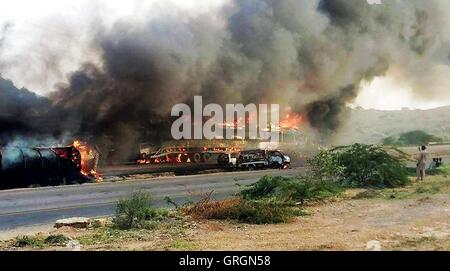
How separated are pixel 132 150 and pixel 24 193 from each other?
12598 millimetres

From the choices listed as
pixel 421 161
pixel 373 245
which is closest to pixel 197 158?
pixel 421 161

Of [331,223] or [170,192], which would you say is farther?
[170,192]

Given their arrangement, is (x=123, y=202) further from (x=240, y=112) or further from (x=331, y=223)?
(x=240, y=112)

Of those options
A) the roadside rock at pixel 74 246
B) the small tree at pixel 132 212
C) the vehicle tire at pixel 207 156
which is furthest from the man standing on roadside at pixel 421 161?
the roadside rock at pixel 74 246

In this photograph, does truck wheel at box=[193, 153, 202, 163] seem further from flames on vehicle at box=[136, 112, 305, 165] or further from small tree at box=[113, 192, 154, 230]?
small tree at box=[113, 192, 154, 230]

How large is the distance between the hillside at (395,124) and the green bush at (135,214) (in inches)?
2194

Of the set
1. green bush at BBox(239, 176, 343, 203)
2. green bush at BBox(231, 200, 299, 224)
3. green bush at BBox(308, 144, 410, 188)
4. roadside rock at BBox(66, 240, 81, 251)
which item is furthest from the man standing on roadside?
roadside rock at BBox(66, 240, 81, 251)

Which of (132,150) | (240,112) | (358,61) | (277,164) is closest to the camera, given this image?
(277,164)

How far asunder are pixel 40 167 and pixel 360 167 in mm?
13069

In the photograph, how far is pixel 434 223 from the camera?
10.1 meters

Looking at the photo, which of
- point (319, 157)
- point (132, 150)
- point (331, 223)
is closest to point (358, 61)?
point (132, 150)

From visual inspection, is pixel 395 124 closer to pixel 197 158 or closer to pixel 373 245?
pixel 197 158

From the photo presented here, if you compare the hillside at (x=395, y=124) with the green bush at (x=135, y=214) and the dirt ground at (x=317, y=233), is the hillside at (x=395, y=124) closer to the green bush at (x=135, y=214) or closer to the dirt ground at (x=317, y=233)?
the dirt ground at (x=317, y=233)

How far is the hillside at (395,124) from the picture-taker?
238ft
